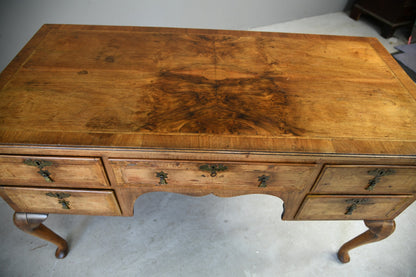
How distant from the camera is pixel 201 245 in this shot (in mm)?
1228

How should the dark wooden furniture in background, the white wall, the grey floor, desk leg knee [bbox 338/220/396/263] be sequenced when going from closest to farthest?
desk leg knee [bbox 338/220/396/263] → the grey floor → the white wall → the dark wooden furniture in background

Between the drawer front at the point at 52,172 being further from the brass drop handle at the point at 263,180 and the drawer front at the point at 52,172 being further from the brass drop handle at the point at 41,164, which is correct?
the brass drop handle at the point at 263,180

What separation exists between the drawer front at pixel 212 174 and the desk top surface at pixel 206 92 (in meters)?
0.07

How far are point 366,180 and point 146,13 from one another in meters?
1.74

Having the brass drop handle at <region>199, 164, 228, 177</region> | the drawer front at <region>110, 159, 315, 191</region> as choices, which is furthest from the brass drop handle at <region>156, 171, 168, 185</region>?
the brass drop handle at <region>199, 164, 228, 177</region>

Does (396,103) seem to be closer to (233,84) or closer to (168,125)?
(233,84)

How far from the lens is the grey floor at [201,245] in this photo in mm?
1147

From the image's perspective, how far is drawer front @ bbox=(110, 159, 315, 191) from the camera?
76 centimetres

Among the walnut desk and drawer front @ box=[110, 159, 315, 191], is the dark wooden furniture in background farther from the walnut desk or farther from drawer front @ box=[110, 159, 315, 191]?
drawer front @ box=[110, 159, 315, 191]

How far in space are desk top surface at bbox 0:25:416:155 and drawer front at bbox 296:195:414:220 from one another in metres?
0.23

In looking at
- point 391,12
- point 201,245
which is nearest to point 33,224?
point 201,245

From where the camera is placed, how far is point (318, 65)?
3.34ft

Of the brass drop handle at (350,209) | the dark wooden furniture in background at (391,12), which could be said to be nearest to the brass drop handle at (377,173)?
the brass drop handle at (350,209)

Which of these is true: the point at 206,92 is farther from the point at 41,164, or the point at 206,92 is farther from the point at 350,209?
the point at 350,209
